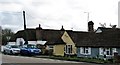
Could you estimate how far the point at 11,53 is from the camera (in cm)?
6081

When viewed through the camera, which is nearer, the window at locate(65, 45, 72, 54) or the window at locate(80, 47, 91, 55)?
the window at locate(80, 47, 91, 55)

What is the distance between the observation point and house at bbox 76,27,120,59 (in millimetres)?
50219

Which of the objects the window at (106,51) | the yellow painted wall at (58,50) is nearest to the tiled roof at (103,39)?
the window at (106,51)

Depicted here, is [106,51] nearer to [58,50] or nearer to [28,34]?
[58,50]

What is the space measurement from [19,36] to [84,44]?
94.7 ft

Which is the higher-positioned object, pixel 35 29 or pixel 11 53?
pixel 35 29

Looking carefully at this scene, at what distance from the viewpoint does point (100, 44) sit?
51.8 meters

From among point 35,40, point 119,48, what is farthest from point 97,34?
point 35,40

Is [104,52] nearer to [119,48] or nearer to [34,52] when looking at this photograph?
[119,48]

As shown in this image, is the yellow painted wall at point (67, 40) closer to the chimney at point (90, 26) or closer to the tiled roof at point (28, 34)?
the chimney at point (90, 26)

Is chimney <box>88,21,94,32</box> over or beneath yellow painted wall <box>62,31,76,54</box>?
over

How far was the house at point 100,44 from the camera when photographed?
165 feet

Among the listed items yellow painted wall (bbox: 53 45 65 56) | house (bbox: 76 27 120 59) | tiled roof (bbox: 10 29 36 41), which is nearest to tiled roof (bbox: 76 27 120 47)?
house (bbox: 76 27 120 59)

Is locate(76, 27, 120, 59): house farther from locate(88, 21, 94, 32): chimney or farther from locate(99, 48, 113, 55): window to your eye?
locate(88, 21, 94, 32): chimney
